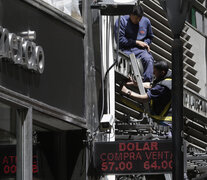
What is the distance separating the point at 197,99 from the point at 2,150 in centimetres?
1019

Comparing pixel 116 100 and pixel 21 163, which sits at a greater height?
pixel 116 100

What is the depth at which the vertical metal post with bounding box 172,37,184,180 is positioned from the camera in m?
8.94

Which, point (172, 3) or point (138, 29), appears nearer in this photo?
point (172, 3)

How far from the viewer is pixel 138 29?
1739 cm

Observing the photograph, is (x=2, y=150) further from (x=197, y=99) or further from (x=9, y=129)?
(x=197, y=99)

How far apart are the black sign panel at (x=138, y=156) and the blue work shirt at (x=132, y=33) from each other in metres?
3.74

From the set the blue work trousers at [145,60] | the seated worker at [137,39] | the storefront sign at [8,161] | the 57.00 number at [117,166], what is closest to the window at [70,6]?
the 57.00 number at [117,166]

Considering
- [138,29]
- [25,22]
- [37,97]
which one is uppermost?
[138,29]

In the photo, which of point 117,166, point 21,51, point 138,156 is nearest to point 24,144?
point 21,51

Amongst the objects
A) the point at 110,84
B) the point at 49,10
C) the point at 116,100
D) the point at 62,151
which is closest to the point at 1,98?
the point at 49,10

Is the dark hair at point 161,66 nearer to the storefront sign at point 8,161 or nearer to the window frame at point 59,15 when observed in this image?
the window frame at point 59,15

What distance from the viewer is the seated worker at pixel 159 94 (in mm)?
16438

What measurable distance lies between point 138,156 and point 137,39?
4.12 m

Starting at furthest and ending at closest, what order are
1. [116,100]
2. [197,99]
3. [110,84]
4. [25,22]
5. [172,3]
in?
[197,99] < [116,100] < [110,84] < [25,22] < [172,3]
